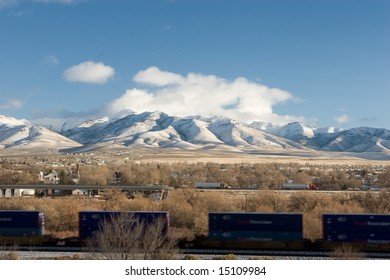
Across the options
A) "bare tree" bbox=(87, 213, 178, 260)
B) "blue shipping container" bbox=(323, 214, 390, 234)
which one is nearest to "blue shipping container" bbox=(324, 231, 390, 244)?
"blue shipping container" bbox=(323, 214, 390, 234)

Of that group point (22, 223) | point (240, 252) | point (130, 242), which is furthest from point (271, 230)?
point (22, 223)

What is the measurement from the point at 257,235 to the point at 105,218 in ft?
23.6

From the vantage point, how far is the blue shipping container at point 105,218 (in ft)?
79.3

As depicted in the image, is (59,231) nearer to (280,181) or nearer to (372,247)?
(372,247)

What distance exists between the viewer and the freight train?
23844 millimetres

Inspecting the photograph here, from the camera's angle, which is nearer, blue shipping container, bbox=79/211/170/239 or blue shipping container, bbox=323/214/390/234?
blue shipping container, bbox=323/214/390/234

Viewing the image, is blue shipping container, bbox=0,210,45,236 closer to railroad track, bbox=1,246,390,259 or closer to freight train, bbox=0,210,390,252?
freight train, bbox=0,210,390,252

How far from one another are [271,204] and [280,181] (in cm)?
2960

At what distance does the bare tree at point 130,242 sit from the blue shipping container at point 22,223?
126 inches

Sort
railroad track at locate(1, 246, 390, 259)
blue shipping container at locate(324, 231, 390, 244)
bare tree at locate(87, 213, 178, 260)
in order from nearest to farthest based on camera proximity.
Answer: bare tree at locate(87, 213, 178, 260) < railroad track at locate(1, 246, 390, 259) < blue shipping container at locate(324, 231, 390, 244)

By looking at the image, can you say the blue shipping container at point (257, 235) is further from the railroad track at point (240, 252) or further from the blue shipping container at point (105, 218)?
the blue shipping container at point (105, 218)

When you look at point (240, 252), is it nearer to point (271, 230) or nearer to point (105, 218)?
point (271, 230)

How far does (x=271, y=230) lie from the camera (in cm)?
2438

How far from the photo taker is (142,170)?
75.4 meters
